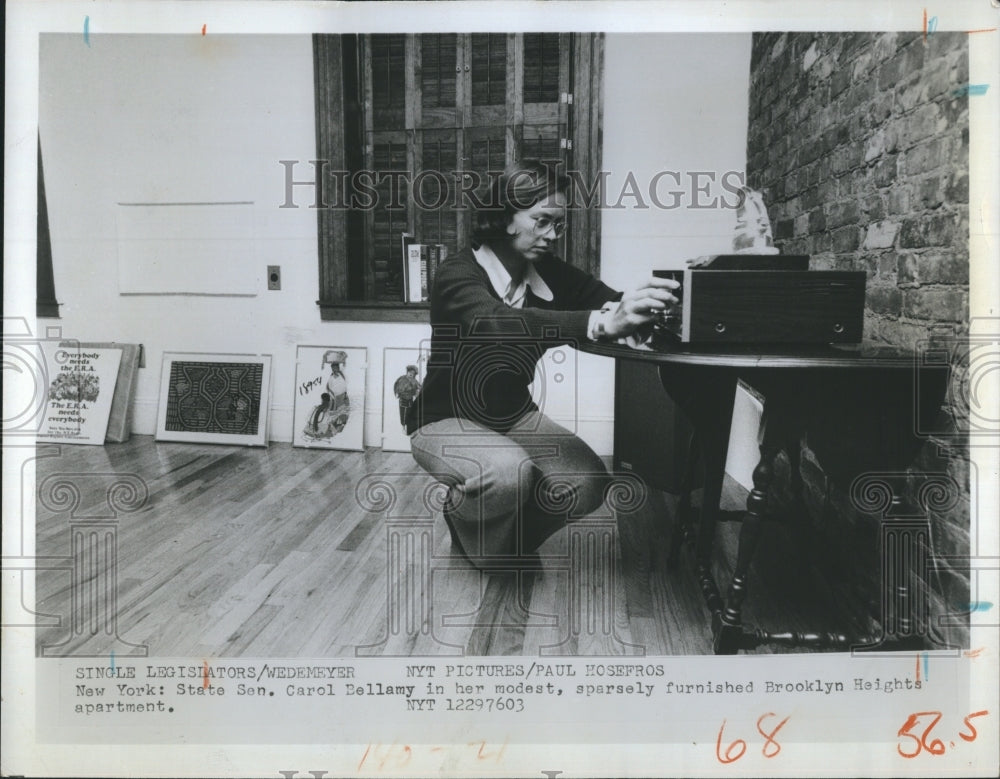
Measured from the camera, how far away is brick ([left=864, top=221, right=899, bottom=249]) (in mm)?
1537

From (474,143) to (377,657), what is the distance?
5.17 feet

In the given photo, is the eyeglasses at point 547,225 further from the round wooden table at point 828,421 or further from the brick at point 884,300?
the brick at point 884,300

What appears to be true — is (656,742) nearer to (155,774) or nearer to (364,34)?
(155,774)

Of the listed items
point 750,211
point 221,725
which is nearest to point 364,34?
point 750,211

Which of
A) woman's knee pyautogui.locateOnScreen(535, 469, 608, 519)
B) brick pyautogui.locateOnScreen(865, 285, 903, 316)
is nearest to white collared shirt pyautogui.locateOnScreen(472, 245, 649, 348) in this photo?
woman's knee pyautogui.locateOnScreen(535, 469, 608, 519)

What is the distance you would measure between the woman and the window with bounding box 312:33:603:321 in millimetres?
98

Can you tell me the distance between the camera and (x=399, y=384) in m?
2.36

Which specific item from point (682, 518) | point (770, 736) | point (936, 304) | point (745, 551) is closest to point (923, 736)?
point (770, 736)

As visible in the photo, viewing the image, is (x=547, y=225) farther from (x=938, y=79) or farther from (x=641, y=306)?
(x=938, y=79)

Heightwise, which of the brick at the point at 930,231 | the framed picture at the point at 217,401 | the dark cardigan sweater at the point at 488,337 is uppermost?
the brick at the point at 930,231

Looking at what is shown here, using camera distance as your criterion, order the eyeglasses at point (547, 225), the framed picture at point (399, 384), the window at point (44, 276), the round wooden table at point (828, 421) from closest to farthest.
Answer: the round wooden table at point (828, 421), the window at point (44, 276), the eyeglasses at point (547, 225), the framed picture at point (399, 384)

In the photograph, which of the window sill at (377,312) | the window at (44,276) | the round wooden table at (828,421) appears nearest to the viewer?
the round wooden table at (828,421)

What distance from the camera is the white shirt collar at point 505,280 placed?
1.80 m

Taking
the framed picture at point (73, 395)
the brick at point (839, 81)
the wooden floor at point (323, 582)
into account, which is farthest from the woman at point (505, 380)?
the framed picture at point (73, 395)
